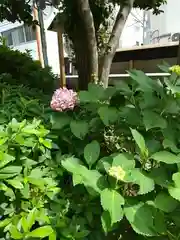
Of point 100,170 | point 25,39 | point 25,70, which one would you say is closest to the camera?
point 100,170

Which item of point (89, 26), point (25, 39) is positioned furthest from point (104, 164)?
point (25, 39)

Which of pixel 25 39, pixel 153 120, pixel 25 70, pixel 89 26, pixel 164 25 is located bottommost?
pixel 25 70

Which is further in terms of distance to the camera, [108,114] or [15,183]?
[108,114]

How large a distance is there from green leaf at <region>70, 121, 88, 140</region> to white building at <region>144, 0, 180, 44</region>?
681cm

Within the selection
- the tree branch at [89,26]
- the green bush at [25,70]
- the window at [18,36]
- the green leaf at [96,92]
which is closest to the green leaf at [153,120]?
the green leaf at [96,92]

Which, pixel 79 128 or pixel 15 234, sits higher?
pixel 79 128

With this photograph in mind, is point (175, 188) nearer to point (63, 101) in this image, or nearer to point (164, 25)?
point (63, 101)

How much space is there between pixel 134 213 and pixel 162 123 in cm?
28

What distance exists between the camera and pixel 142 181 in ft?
2.54

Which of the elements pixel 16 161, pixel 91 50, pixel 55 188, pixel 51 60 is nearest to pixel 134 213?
pixel 55 188

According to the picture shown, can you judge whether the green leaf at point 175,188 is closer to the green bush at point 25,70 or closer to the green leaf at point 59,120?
the green leaf at point 59,120

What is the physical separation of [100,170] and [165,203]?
200 millimetres

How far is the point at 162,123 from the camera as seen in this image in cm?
87

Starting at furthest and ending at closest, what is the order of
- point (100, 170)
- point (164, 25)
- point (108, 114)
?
1. point (164, 25)
2. point (108, 114)
3. point (100, 170)
